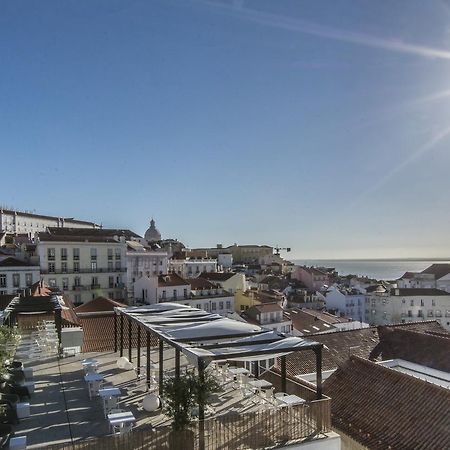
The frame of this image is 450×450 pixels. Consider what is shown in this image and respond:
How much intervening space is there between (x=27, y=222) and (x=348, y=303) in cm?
8944

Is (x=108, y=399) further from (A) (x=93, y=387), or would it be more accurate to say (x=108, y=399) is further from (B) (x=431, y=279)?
(B) (x=431, y=279)

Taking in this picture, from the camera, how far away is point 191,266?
245ft

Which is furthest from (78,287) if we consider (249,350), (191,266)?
(249,350)

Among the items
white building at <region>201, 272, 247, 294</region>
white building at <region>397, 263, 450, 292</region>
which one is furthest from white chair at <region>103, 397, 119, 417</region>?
white building at <region>397, 263, 450, 292</region>

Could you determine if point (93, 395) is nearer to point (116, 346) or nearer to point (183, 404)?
point (183, 404)

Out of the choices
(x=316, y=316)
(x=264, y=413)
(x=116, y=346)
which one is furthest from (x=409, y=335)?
(x=316, y=316)

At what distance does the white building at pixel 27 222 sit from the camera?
109325 millimetres

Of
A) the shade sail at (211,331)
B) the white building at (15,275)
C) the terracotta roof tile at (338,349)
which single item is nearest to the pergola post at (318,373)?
the shade sail at (211,331)

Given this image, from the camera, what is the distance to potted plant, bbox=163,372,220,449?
713 cm

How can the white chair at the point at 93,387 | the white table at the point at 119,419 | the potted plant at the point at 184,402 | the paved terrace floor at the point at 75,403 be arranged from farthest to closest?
the white chair at the point at 93,387 < the paved terrace floor at the point at 75,403 < the white table at the point at 119,419 < the potted plant at the point at 184,402

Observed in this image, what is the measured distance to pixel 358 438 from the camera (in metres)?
13.1

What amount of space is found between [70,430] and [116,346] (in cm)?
652

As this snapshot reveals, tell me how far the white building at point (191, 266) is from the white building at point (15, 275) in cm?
2425

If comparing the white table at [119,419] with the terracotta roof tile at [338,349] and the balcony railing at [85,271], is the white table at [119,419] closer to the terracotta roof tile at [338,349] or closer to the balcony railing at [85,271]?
the terracotta roof tile at [338,349]
